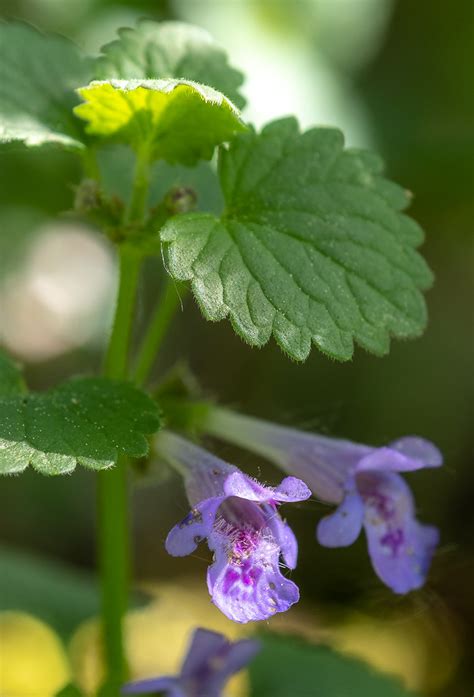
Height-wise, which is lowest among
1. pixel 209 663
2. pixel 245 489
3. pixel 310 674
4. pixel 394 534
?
pixel 310 674

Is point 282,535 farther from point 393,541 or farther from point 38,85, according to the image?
point 38,85

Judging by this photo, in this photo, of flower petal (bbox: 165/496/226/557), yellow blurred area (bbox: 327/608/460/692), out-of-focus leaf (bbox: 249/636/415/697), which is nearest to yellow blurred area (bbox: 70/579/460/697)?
yellow blurred area (bbox: 327/608/460/692)

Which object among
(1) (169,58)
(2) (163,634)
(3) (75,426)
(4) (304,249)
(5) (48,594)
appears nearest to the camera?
(3) (75,426)

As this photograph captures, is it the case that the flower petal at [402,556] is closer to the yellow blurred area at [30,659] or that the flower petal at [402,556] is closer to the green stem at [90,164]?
the green stem at [90,164]

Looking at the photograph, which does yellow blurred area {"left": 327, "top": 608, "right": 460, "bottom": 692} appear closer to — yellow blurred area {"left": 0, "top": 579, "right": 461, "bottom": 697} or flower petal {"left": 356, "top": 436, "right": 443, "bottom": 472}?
yellow blurred area {"left": 0, "top": 579, "right": 461, "bottom": 697}

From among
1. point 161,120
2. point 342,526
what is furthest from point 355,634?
point 161,120

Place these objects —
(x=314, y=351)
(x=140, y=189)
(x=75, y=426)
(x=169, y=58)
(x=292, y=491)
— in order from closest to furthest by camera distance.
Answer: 1. (x=292, y=491)
2. (x=75, y=426)
3. (x=140, y=189)
4. (x=169, y=58)
5. (x=314, y=351)

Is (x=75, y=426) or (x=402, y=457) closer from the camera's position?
(x=75, y=426)

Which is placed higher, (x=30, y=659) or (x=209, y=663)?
(x=209, y=663)
